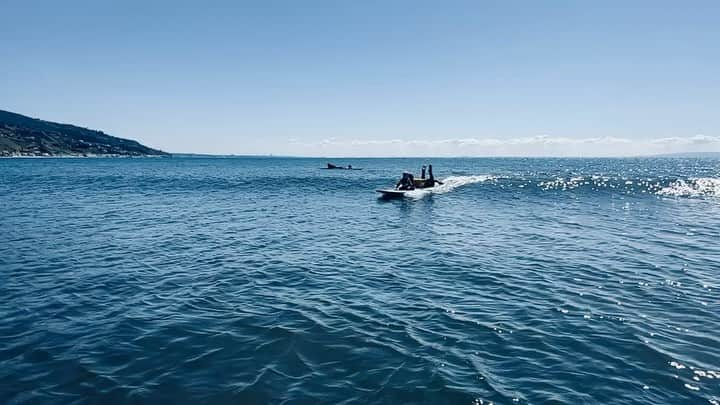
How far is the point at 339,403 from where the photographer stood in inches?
324

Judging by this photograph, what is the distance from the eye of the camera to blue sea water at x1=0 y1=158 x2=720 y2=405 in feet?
29.1

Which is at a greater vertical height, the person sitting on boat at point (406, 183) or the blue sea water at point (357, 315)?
the person sitting on boat at point (406, 183)

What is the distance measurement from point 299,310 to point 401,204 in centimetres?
3111

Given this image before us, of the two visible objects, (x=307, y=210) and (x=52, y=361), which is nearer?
(x=52, y=361)

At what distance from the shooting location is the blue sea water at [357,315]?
887 centimetres

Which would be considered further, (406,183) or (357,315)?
(406,183)

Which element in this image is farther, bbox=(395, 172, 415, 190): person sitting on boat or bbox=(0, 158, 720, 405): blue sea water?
bbox=(395, 172, 415, 190): person sitting on boat

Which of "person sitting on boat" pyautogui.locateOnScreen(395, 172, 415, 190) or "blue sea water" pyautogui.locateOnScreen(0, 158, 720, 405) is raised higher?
"person sitting on boat" pyautogui.locateOnScreen(395, 172, 415, 190)

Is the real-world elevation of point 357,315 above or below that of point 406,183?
below

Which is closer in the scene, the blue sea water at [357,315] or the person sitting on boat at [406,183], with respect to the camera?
the blue sea water at [357,315]

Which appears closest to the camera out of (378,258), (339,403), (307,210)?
(339,403)

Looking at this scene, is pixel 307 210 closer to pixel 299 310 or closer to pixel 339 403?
pixel 299 310

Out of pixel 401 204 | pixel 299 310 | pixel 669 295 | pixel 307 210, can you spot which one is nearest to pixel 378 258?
pixel 299 310

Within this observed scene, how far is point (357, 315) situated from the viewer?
12711 mm
